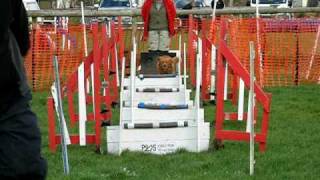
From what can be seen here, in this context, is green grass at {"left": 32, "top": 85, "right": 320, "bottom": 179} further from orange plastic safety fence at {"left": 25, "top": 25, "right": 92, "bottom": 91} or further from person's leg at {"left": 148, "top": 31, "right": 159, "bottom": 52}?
orange plastic safety fence at {"left": 25, "top": 25, "right": 92, "bottom": 91}

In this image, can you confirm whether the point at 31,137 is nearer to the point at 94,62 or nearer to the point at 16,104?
the point at 16,104

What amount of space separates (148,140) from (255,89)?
1284mm

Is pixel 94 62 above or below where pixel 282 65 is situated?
above

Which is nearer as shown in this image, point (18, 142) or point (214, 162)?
point (18, 142)

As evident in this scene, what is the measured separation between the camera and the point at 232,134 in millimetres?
7922

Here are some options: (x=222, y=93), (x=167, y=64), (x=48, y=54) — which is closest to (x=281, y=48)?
(x=167, y=64)

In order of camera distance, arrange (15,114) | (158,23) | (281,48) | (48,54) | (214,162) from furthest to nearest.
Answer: (281,48), (48,54), (158,23), (214,162), (15,114)

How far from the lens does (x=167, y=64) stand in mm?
13000

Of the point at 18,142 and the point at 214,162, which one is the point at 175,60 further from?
the point at 18,142

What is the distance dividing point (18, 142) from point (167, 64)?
10642mm

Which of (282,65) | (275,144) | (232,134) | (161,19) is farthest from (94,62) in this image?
(282,65)

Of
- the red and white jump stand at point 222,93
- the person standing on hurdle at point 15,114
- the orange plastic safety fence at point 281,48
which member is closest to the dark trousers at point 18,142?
the person standing on hurdle at point 15,114

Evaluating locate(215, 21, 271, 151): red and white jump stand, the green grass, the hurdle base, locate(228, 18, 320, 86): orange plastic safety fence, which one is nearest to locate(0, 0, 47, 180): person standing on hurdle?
the green grass

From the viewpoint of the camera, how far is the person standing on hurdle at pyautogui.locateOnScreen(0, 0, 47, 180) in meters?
2.32
